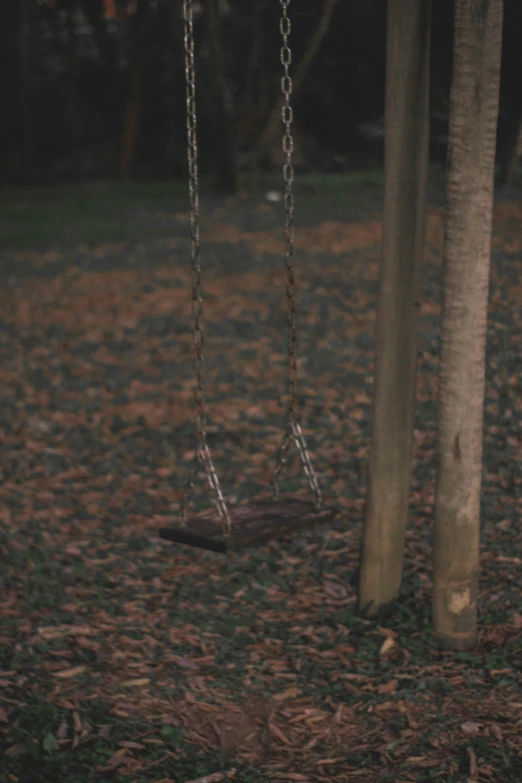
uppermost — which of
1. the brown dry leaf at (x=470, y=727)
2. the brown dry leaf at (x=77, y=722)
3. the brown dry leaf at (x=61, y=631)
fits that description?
the brown dry leaf at (x=77, y=722)

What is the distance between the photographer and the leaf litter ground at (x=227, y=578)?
4.29 metres

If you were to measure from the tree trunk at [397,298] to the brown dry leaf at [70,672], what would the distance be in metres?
1.52

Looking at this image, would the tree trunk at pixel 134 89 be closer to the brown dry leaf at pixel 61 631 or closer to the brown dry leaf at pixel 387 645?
the brown dry leaf at pixel 61 631

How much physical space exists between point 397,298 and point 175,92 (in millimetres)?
18932

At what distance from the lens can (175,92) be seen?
2259 centimetres

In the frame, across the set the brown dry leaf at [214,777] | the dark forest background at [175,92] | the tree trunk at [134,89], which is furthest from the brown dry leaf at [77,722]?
the tree trunk at [134,89]

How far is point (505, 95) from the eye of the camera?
17.4m

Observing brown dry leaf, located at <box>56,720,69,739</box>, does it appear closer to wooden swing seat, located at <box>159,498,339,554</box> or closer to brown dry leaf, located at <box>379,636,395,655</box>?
wooden swing seat, located at <box>159,498,339,554</box>

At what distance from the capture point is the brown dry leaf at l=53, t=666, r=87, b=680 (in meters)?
4.79

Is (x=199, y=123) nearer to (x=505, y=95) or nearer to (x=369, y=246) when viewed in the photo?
(x=505, y=95)

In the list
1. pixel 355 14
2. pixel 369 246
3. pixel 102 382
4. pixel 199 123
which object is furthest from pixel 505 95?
pixel 102 382

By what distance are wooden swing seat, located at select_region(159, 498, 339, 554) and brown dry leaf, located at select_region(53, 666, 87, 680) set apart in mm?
871

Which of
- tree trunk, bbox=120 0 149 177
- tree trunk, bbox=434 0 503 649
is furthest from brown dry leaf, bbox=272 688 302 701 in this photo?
tree trunk, bbox=120 0 149 177

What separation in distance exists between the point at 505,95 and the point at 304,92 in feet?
18.1
